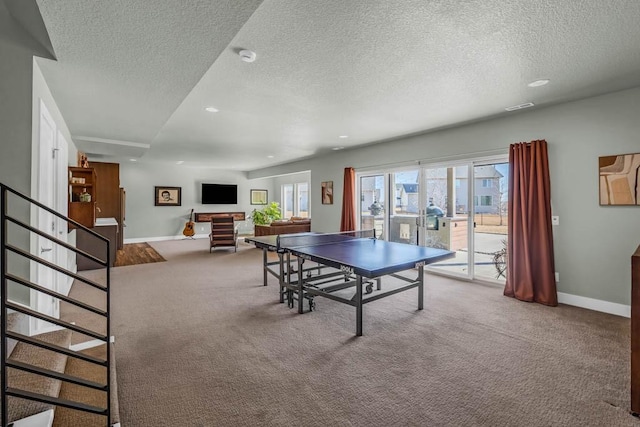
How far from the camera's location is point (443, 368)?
7.84 ft

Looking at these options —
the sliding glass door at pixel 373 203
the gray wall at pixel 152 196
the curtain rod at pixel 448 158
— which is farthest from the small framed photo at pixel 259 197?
the curtain rod at pixel 448 158

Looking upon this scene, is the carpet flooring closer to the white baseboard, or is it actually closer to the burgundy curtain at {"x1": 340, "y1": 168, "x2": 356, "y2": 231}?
the white baseboard

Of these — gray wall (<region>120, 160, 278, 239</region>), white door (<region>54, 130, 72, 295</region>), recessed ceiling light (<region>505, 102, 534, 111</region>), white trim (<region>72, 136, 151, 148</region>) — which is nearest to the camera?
white door (<region>54, 130, 72, 295</region>)

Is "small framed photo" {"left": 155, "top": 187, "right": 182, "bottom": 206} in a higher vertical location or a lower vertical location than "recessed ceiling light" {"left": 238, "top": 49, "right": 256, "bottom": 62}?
lower

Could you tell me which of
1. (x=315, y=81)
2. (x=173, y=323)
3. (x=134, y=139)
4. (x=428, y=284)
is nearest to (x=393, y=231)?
(x=428, y=284)

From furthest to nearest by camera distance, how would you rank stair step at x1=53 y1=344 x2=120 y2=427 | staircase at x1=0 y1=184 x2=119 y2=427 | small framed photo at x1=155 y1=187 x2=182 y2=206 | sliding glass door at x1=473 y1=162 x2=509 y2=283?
1. small framed photo at x1=155 y1=187 x2=182 y2=206
2. sliding glass door at x1=473 y1=162 x2=509 y2=283
3. stair step at x1=53 y1=344 x2=120 y2=427
4. staircase at x1=0 y1=184 x2=119 y2=427

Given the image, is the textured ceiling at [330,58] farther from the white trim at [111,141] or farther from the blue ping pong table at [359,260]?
the blue ping pong table at [359,260]

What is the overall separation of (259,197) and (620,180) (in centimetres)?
1108

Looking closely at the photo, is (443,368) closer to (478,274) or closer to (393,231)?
(478,274)

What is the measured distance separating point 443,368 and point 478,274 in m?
3.10

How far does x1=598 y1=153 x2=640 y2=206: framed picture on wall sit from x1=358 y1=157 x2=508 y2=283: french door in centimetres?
119

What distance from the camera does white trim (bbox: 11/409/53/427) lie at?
4.83 feet

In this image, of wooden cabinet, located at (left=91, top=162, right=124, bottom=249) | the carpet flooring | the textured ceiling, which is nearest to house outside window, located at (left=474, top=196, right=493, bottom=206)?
the textured ceiling

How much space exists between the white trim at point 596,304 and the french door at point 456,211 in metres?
0.89
